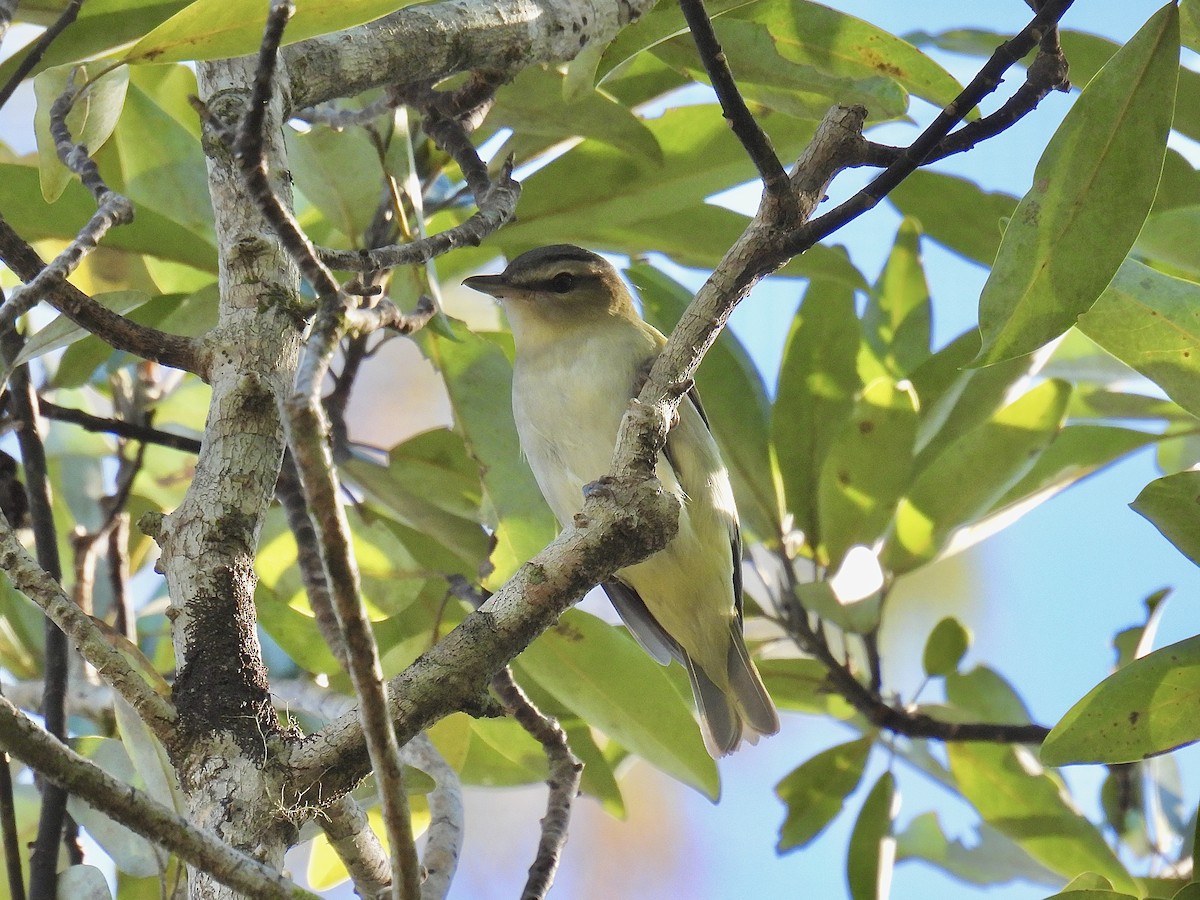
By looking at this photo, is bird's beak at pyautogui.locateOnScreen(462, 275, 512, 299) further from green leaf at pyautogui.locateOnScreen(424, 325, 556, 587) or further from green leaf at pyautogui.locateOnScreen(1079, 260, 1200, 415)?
green leaf at pyautogui.locateOnScreen(1079, 260, 1200, 415)

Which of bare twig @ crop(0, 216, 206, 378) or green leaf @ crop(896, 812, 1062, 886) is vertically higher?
Result: bare twig @ crop(0, 216, 206, 378)

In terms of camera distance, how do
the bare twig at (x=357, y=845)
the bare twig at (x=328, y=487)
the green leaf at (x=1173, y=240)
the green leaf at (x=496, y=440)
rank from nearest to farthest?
1. the bare twig at (x=328, y=487)
2. the bare twig at (x=357, y=845)
3. the green leaf at (x=1173, y=240)
4. the green leaf at (x=496, y=440)

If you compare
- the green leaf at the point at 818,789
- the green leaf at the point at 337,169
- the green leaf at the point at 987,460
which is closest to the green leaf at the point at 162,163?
the green leaf at the point at 337,169

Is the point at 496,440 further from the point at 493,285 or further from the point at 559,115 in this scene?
the point at 493,285

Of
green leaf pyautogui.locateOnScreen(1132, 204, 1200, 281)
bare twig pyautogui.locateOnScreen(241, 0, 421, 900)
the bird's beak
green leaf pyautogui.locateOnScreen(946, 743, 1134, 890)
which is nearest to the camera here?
bare twig pyautogui.locateOnScreen(241, 0, 421, 900)

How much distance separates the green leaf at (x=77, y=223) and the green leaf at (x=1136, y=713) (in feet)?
5.06

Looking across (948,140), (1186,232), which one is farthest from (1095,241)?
(1186,232)

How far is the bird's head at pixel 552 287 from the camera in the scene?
2.80 meters

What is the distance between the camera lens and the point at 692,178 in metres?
2.13

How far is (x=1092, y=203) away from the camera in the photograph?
1.18m

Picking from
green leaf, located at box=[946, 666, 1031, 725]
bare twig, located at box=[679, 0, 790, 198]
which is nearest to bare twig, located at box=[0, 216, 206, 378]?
bare twig, located at box=[679, 0, 790, 198]

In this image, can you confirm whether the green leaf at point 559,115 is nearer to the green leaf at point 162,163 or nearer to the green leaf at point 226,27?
the green leaf at point 162,163

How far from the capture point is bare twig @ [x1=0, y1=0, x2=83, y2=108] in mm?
1354

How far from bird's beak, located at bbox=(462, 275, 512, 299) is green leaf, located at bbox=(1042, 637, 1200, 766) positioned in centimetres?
167
